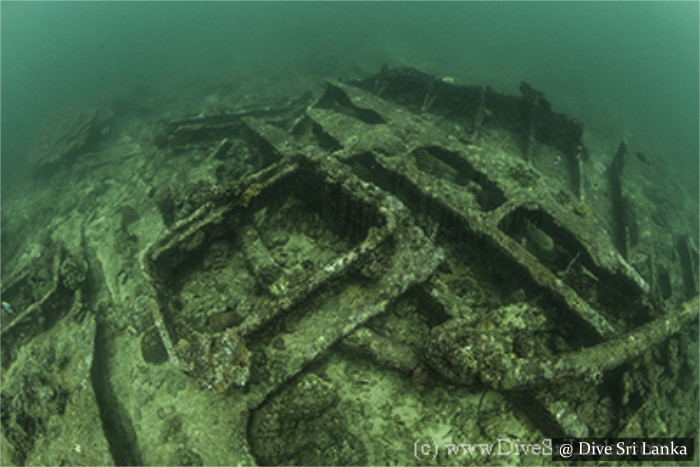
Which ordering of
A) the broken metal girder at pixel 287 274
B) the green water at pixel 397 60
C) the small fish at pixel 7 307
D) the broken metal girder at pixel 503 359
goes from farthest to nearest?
1. the green water at pixel 397 60
2. the small fish at pixel 7 307
3. the broken metal girder at pixel 287 274
4. the broken metal girder at pixel 503 359

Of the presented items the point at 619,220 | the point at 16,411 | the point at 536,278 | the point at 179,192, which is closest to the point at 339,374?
the point at 536,278

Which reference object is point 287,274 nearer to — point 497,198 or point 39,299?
point 497,198

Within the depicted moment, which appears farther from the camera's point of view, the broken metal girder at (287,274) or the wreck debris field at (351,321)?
the wreck debris field at (351,321)

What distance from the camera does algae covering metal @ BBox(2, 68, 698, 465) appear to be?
3574 millimetres

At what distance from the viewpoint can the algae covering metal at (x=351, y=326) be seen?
11.7ft

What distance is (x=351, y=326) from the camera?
A: 3.67m

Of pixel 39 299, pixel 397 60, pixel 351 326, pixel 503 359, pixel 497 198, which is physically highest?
pixel 397 60

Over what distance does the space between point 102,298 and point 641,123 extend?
23.6 metres

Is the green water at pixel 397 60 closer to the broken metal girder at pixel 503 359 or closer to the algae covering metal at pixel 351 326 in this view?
the algae covering metal at pixel 351 326

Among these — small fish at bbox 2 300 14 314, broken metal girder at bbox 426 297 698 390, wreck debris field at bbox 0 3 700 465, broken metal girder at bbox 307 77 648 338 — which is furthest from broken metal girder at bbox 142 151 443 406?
small fish at bbox 2 300 14 314

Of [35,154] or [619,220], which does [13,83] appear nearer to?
[35,154]

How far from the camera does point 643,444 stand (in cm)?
372

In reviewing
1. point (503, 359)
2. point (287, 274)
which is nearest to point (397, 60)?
point (287, 274)

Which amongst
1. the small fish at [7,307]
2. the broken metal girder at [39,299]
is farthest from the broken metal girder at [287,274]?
the small fish at [7,307]
